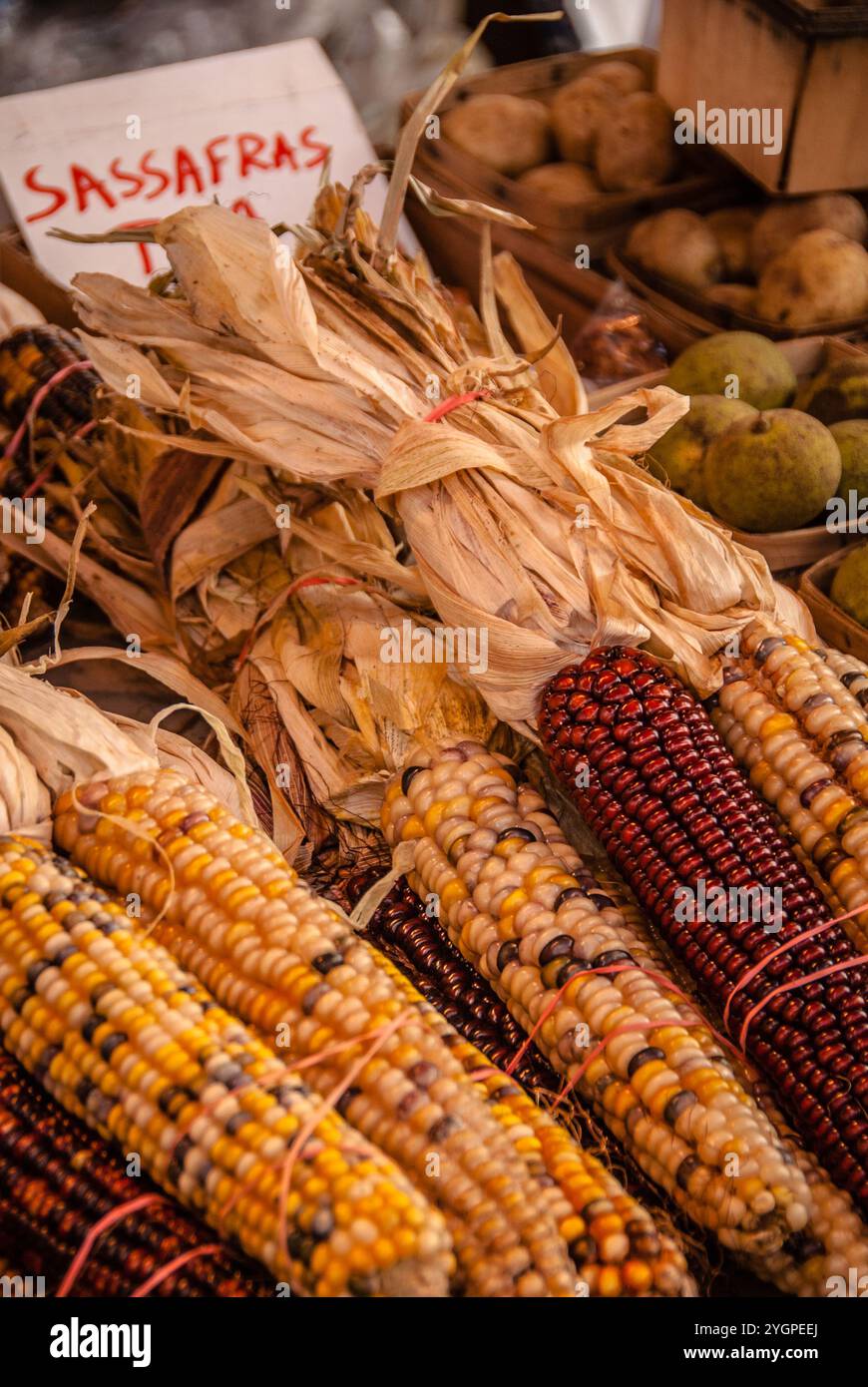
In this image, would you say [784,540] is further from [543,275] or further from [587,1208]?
[587,1208]

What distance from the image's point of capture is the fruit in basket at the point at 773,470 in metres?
2.32

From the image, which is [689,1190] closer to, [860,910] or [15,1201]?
[860,910]

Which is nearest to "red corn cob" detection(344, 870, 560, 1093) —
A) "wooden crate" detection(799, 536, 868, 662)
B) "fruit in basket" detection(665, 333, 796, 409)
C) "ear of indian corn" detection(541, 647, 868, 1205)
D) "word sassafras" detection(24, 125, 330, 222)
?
"ear of indian corn" detection(541, 647, 868, 1205)

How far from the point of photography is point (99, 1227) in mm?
1280

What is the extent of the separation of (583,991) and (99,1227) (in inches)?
25.1

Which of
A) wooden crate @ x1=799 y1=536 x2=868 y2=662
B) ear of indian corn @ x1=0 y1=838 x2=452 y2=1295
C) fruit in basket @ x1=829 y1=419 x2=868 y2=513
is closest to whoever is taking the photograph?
ear of indian corn @ x1=0 y1=838 x2=452 y2=1295

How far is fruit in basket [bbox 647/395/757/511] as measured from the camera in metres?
2.50

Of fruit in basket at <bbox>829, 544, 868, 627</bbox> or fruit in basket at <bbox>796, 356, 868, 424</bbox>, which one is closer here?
fruit in basket at <bbox>829, 544, 868, 627</bbox>

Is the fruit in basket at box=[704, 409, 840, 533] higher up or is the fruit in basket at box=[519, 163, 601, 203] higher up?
the fruit in basket at box=[519, 163, 601, 203]

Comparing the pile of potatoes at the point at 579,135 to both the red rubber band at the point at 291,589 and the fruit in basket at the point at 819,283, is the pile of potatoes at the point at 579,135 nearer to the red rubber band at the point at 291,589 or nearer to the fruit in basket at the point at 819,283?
the fruit in basket at the point at 819,283

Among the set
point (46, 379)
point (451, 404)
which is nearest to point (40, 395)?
point (46, 379)

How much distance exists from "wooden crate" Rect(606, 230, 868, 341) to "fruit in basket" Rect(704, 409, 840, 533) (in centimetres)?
64

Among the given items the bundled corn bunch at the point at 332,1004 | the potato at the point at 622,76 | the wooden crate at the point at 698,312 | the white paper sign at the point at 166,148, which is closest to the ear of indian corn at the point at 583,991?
the bundled corn bunch at the point at 332,1004

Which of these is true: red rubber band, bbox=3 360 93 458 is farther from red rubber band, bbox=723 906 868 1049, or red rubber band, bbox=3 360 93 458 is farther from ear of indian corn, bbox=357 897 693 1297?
red rubber band, bbox=723 906 868 1049
